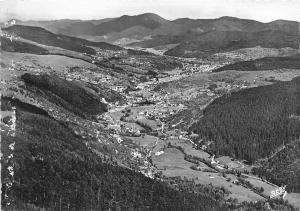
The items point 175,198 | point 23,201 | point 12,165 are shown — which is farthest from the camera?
point 175,198

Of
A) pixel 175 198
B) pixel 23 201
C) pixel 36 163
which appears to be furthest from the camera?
pixel 175 198

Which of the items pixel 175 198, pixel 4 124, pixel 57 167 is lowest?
pixel 175 198

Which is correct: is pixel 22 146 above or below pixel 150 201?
above

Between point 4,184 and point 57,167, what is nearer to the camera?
point 4,184

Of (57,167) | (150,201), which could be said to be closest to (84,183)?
(57,167)

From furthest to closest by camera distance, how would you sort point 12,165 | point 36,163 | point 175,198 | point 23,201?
point 175,198 < point 36,163 < point 12,165 < point 23,201

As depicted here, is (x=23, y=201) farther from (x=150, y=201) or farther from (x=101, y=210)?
(x=150, y=201)

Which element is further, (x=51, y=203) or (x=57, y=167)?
(x=57, y=167)

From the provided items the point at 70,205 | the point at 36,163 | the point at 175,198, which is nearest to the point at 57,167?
the point at 36,163

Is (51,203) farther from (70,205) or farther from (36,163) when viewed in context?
(36,163)
